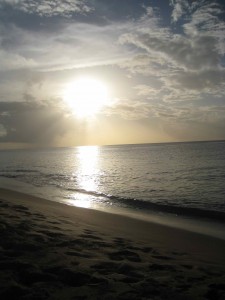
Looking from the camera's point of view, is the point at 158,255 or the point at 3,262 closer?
the point at 3,262

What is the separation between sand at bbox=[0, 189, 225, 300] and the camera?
512cm

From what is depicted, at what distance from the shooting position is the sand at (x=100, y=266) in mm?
5120

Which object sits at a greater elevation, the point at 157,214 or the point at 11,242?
the point at 11,242

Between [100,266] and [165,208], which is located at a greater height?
[100,266]

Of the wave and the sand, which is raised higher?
the sand

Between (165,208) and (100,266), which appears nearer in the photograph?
(100,266)

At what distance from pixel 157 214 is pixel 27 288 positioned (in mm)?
12298

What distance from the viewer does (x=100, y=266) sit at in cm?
641

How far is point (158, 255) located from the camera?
8.06 m

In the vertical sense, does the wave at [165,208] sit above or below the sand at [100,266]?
below

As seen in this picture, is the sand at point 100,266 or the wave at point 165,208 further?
the wave at point 165,208

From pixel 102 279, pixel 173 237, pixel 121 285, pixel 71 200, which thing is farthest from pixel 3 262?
pixel 71 200

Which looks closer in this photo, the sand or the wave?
the sand

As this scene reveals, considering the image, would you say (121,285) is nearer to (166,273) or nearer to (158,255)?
(166,273)
